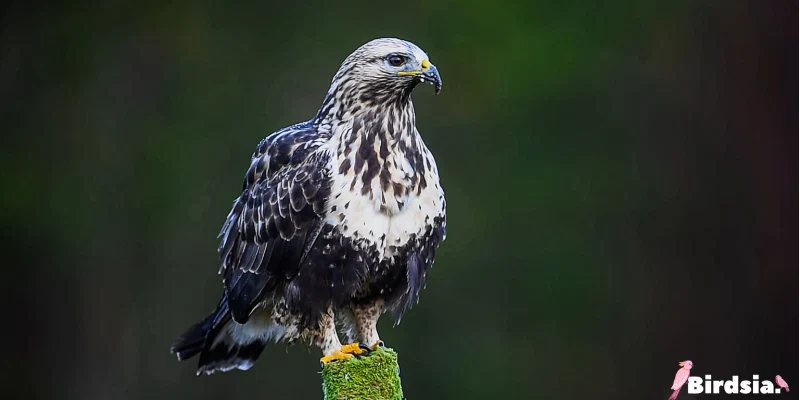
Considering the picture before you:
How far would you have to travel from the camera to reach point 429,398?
884cm

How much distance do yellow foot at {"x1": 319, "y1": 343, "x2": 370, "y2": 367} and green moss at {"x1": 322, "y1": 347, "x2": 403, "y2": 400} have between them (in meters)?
0.03

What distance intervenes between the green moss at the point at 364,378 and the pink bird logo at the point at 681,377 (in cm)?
387

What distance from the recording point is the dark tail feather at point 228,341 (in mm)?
4498

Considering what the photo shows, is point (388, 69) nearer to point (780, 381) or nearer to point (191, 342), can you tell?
point (191, 342)

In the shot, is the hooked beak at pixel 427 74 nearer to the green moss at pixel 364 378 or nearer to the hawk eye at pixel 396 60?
the hawk eye at pixel 396 60

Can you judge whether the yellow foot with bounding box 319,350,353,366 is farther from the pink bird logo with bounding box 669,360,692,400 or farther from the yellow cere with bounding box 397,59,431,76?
the pink bird logo with bounding box 669,360,692,400

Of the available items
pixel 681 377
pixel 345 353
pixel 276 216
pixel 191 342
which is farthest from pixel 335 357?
pixel 681 377

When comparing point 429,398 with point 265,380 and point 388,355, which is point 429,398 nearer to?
point 265,380

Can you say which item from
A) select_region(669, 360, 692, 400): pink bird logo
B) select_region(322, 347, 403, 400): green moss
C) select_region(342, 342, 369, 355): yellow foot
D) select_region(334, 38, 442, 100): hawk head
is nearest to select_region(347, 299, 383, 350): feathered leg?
Result: select_region(342, 342, 369, 355): yellow foot

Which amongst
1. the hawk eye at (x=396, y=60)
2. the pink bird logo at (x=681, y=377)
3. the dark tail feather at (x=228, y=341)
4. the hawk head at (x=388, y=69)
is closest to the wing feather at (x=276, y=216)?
the dark tail feather at (x=228, y=341)

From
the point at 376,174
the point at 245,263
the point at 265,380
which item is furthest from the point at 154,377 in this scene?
the point at 376,174

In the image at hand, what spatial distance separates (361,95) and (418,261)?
625 millimetres

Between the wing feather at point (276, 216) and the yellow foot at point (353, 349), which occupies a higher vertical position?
the wing feather at point (276, 216)

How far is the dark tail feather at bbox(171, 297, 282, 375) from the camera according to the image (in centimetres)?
450
